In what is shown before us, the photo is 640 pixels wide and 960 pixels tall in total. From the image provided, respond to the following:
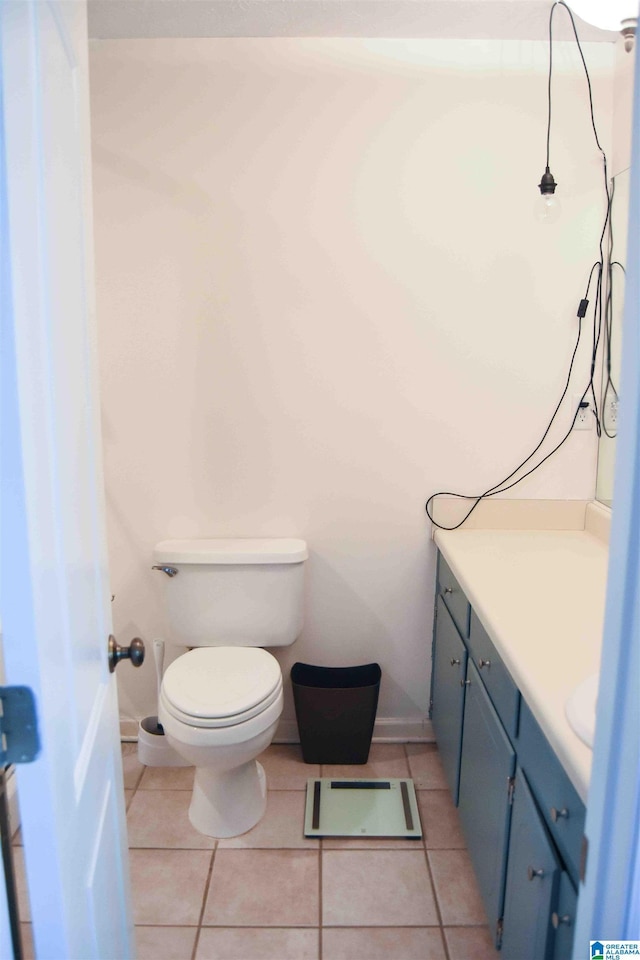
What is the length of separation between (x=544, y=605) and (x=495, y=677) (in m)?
0.22

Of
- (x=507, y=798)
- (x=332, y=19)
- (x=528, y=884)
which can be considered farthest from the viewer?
(x=332, y=19)

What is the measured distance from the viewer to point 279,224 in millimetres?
2129

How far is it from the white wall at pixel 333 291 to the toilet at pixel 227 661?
0.55ft

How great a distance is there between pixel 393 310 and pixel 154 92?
1.05 meters

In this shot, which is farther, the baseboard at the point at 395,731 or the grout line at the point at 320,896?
the baseboard at the point at 395,731

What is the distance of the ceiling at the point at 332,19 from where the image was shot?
5.92ft

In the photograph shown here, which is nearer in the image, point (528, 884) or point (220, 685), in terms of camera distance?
point (528, 884)

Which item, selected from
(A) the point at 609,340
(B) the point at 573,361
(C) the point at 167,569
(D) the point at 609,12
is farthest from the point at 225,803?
(D) the point at 609,12

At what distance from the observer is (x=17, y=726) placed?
0.65 metres

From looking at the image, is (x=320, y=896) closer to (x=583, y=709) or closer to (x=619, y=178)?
(x=583, y=709)

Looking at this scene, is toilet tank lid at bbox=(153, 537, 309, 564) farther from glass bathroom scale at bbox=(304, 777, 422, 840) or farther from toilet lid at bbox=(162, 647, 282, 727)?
glass bathroom scale at bbox=(304, 777, 422, 840)

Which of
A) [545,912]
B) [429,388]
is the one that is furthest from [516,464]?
[545,912]

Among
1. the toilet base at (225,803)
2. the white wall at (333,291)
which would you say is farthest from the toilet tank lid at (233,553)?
the toilet base at (225,803)

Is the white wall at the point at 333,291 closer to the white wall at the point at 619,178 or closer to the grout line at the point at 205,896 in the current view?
the white wall at the point at 619,178
